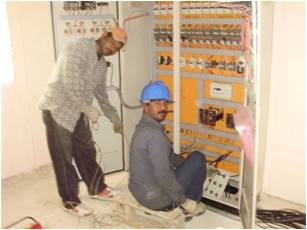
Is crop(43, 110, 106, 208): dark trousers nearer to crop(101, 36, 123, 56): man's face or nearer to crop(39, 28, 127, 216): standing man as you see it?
crop(39, 28, 127, 216): standing man

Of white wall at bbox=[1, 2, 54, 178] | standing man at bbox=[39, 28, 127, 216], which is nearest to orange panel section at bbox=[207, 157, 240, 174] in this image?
standing man at bbox=[39, 28, 127, 216]

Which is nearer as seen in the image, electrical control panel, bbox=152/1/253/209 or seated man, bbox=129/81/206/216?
seated man, bbox=129/81/206/216

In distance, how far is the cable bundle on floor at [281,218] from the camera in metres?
2.50

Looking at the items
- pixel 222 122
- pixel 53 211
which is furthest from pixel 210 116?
pixel 53 211

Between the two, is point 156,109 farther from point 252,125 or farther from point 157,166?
point 252,125

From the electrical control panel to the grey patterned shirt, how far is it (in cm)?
77

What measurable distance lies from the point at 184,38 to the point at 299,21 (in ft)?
2.89

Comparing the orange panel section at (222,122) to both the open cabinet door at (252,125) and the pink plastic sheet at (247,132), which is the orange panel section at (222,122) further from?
the pink plastic sheet at (247,132)

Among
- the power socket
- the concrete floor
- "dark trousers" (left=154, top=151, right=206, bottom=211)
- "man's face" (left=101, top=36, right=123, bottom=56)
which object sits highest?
"man's face" (left=101, top=36, right=123, bottom=56)

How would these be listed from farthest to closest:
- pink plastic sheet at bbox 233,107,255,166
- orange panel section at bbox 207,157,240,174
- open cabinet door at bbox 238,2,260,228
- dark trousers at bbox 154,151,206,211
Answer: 1. orange panel section at bbox 207,157,240,174
2. dark trousers at bbox 154,151,206,211
3. pink plastic sheet at bbox 233,107,255,166
4. open cabinet door at bbox 238,2,260,228

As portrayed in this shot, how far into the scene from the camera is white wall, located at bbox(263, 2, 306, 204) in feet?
8.17

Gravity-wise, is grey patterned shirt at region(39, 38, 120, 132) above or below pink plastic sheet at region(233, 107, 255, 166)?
above

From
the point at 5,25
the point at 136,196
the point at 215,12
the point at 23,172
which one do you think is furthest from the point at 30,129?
the point at 215,12

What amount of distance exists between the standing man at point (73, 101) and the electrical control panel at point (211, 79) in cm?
67
